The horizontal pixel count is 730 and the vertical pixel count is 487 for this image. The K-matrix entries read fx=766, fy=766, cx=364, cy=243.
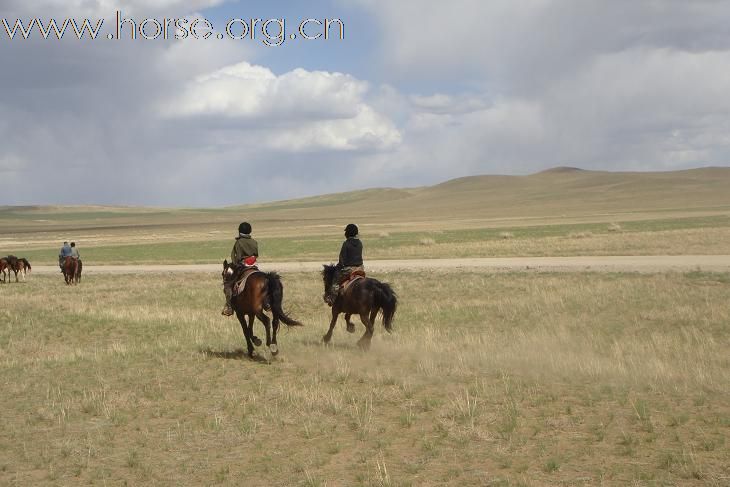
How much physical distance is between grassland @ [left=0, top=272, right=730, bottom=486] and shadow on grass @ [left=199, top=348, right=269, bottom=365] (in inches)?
4.1

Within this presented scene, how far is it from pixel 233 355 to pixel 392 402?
5109 millimetres

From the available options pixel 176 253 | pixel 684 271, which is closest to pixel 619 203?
pixel 176 253

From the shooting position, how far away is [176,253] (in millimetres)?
60156

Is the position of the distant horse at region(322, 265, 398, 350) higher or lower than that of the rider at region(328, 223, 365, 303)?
lower

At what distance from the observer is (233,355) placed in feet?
47.2

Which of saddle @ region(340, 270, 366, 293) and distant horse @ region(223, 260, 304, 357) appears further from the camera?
saddle @ region(340, 270, 366, 293)

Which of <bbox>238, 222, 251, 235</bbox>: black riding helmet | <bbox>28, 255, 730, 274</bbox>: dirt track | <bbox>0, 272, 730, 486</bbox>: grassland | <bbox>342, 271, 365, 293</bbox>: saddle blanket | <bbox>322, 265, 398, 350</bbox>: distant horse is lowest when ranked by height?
<bbox>0, 272, 730, 486</bbox>: grassland

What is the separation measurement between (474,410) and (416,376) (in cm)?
229

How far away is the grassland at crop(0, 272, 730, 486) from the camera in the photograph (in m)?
7.72

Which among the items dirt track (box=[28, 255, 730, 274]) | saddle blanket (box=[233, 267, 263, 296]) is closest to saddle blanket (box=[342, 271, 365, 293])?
saddle blanket (box=[233, 267, 263, 296])

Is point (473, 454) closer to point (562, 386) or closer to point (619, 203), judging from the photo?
point (562, 386)

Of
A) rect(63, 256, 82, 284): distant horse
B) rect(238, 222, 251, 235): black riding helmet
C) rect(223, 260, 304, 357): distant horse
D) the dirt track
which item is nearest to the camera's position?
rect(223, 260, 304, 357): distant horse

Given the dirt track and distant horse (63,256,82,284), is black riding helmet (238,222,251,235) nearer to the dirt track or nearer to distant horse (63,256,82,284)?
the dirt track

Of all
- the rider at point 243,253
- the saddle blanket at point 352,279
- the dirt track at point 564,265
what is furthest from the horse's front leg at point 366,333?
the dirt track at point 564,265
